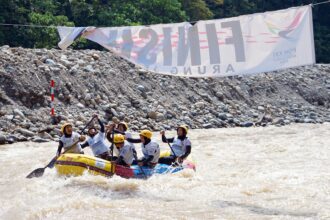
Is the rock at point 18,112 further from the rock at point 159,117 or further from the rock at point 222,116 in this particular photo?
the rock at point 222,116

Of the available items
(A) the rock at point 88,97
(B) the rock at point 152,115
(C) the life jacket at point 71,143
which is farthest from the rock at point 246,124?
(C) the life jacket at point 71,143

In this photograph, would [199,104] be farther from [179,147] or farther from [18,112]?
[179,147]

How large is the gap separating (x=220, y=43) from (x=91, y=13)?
2236 centimetres

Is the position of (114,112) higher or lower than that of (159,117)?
higher

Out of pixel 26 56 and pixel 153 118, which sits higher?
pixel 26 56

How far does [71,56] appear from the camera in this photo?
21406 millimetres

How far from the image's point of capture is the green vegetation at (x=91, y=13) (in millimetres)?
25875

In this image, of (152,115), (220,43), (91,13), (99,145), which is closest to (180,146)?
(99,145)

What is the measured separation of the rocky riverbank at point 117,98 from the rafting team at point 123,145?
372 cm

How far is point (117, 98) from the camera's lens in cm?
2064

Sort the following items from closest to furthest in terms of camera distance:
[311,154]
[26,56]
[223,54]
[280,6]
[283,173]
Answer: [223,54] < [283,173] < [311,154] < [26,56] < [280,6]

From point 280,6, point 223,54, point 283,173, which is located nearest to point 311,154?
point 283,173

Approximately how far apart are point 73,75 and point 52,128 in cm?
339

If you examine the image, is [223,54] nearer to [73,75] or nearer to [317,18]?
[73,75]
